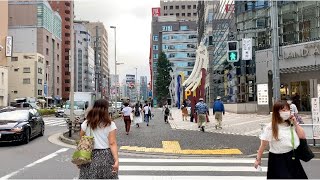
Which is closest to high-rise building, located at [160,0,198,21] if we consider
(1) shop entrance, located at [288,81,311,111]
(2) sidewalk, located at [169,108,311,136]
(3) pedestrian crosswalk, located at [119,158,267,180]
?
(1) shop entrance, located at [288,81,311,111]

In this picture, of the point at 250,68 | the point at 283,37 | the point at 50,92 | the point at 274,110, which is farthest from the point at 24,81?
the point at 274,110

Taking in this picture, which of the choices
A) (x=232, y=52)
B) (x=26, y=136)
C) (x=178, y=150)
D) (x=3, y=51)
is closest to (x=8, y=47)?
(x=3, y=51)

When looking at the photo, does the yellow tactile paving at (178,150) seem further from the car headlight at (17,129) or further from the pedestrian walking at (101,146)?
the pedestrian walking at (101,146)

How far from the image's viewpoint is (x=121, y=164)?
10703 mm

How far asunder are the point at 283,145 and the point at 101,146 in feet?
7.43

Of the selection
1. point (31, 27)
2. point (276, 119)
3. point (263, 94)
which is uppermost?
point (31, 27)

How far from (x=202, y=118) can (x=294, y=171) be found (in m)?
15.4

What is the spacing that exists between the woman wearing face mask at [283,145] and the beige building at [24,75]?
287 ft

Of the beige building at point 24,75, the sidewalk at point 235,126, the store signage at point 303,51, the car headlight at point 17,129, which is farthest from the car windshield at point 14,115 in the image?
the beige building at point 24,75

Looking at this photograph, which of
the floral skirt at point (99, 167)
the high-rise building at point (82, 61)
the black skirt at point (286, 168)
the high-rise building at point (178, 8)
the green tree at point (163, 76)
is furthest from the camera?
the high-rise building at point (178, 8)

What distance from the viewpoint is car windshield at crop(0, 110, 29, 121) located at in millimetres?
16209

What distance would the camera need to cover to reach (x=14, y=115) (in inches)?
658

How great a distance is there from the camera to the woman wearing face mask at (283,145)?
16.4 ft

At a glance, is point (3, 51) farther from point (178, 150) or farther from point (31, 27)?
point (178, 150)
